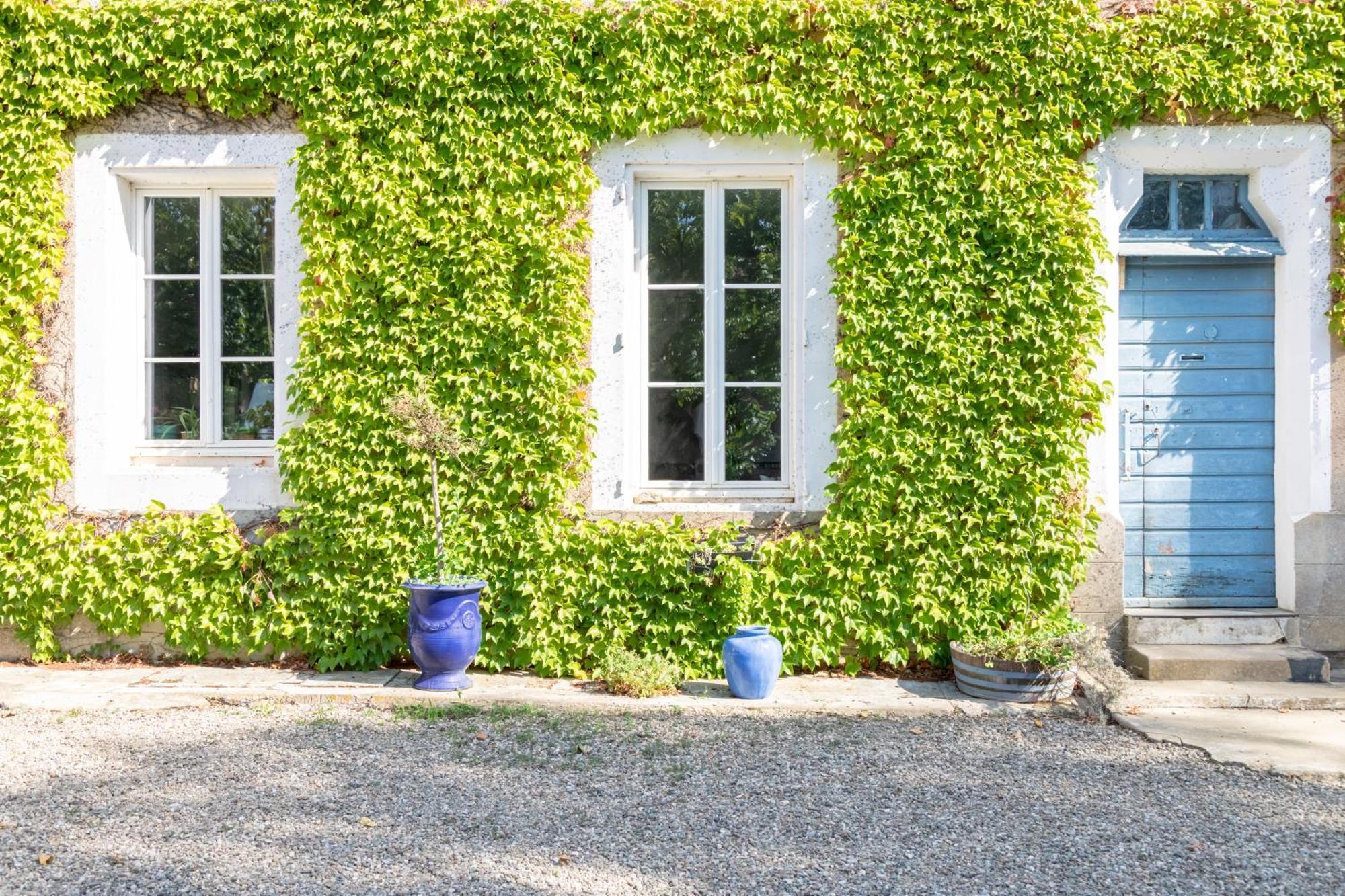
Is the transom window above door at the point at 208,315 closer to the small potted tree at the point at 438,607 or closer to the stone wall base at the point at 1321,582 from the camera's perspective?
the small potted tree at the point at 438,607

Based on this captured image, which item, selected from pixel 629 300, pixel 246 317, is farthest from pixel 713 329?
pixel 246 317

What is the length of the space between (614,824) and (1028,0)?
16.2 ft

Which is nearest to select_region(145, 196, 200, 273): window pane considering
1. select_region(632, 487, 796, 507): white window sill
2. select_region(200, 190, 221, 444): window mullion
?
select_region(200, 190, 221, 444): window mullion

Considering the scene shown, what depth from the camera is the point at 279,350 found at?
6.10 metres

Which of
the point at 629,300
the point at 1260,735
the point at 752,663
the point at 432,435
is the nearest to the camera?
the point at 1260,735

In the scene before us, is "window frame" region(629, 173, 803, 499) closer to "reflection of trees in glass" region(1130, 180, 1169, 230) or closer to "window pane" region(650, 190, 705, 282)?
"window pane" region(650, 190, 705, 282)

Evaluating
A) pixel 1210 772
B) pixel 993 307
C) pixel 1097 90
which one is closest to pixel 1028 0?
pixel 1097 90

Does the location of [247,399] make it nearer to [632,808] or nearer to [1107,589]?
[632,808]

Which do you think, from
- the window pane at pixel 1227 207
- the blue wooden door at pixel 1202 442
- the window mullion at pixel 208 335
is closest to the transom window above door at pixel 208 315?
the window mullion at pixel 208 335

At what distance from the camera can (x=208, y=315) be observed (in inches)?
250

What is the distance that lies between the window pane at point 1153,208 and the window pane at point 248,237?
17.4 feet

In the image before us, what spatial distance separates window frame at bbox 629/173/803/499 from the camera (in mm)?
6141

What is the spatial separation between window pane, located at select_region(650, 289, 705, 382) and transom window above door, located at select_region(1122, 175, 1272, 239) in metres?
2.67

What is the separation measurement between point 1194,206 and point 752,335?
281 cm
